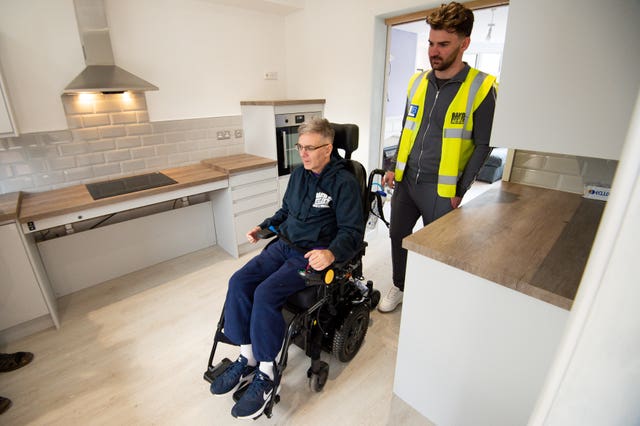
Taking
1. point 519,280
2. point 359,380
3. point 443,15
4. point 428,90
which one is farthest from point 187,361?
point 443,15

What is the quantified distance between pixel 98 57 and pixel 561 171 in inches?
128

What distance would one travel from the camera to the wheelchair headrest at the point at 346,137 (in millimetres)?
1768

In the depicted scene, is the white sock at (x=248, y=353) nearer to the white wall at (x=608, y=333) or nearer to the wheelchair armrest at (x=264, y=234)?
the wheelchair armrest at (x=264, y=234)

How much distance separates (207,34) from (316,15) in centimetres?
112

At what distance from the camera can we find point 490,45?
21.2 ft

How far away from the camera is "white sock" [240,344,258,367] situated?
62.6 inches

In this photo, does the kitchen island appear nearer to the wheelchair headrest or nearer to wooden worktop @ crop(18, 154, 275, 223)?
the wheelchair headrest

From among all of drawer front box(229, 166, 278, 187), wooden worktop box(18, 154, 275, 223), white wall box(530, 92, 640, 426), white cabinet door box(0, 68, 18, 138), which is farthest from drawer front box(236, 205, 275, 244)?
white wall box(530, 92, 640, 426)

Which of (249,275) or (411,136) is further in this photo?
(411,136)

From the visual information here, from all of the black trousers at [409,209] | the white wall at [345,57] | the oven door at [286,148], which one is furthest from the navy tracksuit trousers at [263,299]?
the white wall at [345,57]

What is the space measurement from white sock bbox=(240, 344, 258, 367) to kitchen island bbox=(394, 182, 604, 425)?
722 millimetres

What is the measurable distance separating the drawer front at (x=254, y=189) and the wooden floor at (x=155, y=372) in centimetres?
87

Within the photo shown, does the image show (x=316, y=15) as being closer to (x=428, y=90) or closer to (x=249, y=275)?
(x=428, y=90)

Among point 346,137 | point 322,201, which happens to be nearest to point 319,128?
point 346,137
